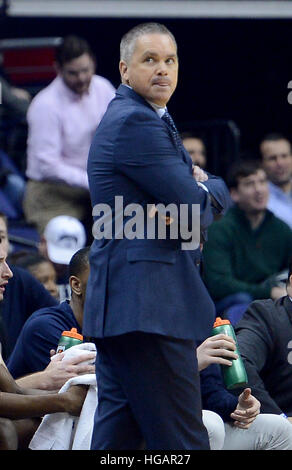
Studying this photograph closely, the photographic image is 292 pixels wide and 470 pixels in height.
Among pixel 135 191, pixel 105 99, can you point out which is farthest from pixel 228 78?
pixel 135 191

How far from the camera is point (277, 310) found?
579 centimetres

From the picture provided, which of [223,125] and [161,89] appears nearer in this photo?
[161,89]

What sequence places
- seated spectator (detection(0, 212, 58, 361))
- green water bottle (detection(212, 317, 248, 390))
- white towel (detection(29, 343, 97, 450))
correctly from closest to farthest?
white towel (detection(29, 343, 97, 450)), green water bottle (detection(212, 317, 248, 390)), seated spectator (detection(0, 212, 58, 361))

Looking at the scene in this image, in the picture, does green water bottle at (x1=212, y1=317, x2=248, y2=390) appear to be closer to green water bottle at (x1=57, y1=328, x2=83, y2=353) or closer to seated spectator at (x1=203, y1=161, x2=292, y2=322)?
green water bottle at (x1=57, y1=328, x2=83, y2=353)

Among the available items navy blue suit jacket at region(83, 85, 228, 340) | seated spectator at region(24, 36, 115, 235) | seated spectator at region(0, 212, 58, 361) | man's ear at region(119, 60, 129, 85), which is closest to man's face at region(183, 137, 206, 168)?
seated spectator at region(24, 36, 115, 235)

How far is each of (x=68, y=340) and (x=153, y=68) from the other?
139 centimetres

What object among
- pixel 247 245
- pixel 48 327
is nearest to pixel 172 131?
pixel 48 327

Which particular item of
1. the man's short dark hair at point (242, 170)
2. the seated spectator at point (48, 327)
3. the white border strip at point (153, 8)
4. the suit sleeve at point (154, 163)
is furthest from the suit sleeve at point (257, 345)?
the white border strip at point (153, 8)

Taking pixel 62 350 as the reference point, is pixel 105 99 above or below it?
above

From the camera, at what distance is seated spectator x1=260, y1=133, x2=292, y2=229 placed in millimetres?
9008

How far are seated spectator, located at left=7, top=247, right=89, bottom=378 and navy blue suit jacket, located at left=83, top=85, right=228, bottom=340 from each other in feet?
4.11

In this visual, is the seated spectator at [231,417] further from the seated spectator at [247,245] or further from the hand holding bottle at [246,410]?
the seated spectator at [247,245]

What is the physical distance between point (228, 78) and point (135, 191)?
6554 mm
